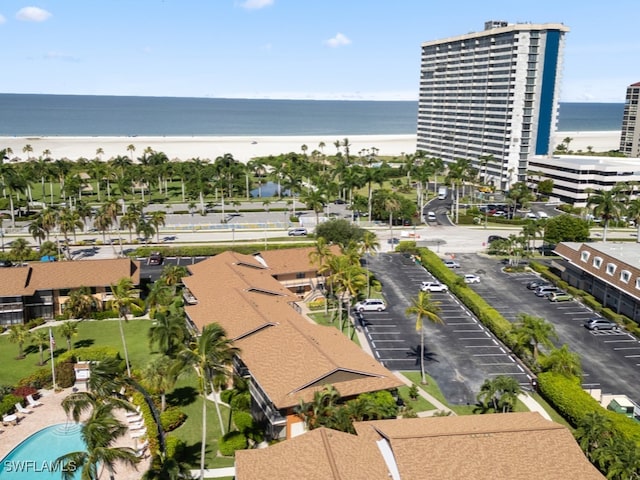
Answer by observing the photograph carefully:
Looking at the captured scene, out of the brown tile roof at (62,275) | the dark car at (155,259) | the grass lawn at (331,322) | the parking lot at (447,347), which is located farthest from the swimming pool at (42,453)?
the dark car at (155,259)

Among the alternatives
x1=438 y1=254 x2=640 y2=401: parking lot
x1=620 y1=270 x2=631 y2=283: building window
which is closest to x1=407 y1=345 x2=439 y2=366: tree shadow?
x1=438 y1=254 x2=640 y2=401: parking lot

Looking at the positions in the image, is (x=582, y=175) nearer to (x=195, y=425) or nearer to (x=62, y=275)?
(x=62, y=275)

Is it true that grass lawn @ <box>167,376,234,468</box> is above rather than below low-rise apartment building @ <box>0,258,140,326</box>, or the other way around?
below

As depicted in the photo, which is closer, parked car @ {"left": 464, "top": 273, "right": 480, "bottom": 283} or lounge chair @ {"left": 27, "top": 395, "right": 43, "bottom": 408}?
lounge chair @ {"left": 27, "top": 395, "right": 43, "bottom": 408}

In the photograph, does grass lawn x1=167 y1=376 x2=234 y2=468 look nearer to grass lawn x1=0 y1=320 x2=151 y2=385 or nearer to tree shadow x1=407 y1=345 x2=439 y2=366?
grass lawn x1=0 y1=320 x2=151 y2=385

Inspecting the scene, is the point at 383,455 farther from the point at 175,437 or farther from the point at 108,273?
the point at 108,273

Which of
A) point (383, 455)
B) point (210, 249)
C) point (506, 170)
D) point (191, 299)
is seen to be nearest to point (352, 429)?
point (383, 455)
